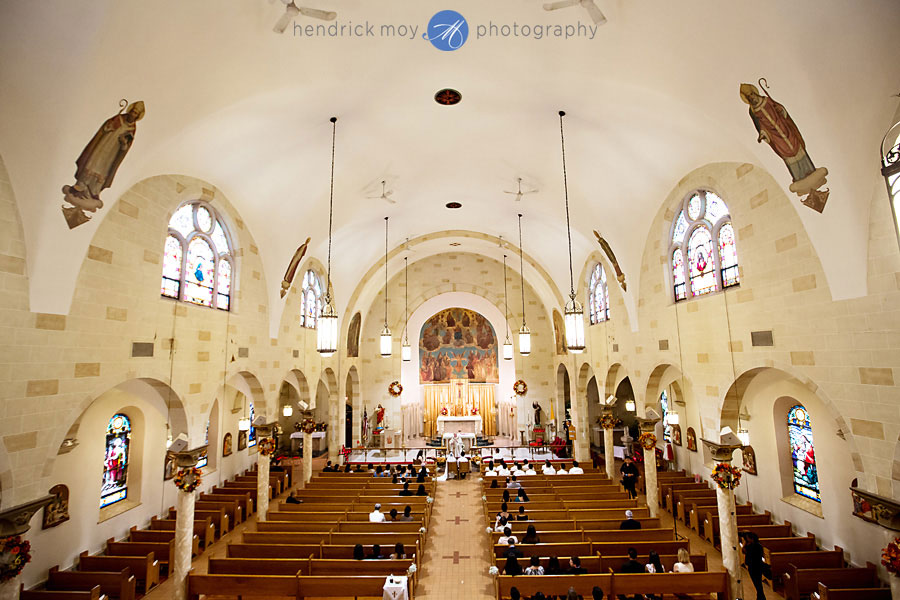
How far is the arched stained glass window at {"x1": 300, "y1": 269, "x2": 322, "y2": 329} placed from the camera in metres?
16.6

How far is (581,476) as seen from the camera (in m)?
14.7

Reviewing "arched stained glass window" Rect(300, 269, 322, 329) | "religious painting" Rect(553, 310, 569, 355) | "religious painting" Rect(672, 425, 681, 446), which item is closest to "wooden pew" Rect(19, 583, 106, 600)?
"arched stained glass window" Rect(300, 269, 322, 329)

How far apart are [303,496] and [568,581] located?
28.2ft

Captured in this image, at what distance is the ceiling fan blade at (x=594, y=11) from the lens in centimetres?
592

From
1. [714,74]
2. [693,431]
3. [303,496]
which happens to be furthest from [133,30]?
[693,431]

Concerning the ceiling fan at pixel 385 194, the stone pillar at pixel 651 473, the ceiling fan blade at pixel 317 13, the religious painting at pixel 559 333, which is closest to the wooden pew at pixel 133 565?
the ceiling fan blade at pixel 317 13

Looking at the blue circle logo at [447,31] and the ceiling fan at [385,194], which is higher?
the ceiling fan at [385,194]

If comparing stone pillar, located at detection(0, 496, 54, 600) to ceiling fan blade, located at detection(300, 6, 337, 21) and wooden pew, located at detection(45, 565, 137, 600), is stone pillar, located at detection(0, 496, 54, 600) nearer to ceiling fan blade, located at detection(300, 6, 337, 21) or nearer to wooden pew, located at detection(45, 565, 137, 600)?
wooden pew, located at detection(45, 565, 137, 600)

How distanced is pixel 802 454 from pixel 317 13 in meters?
13.7

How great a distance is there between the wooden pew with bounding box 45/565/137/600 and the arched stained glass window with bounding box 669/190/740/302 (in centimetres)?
1305

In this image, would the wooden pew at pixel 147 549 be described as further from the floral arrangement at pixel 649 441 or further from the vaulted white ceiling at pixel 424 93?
the floral arrangement at pixel 649 441

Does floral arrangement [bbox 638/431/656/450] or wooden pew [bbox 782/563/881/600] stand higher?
floral arrangement [bbox 638/431/656/450]

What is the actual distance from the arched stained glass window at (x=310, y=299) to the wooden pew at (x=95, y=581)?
938cm

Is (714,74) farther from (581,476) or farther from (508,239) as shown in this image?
(508,239)
